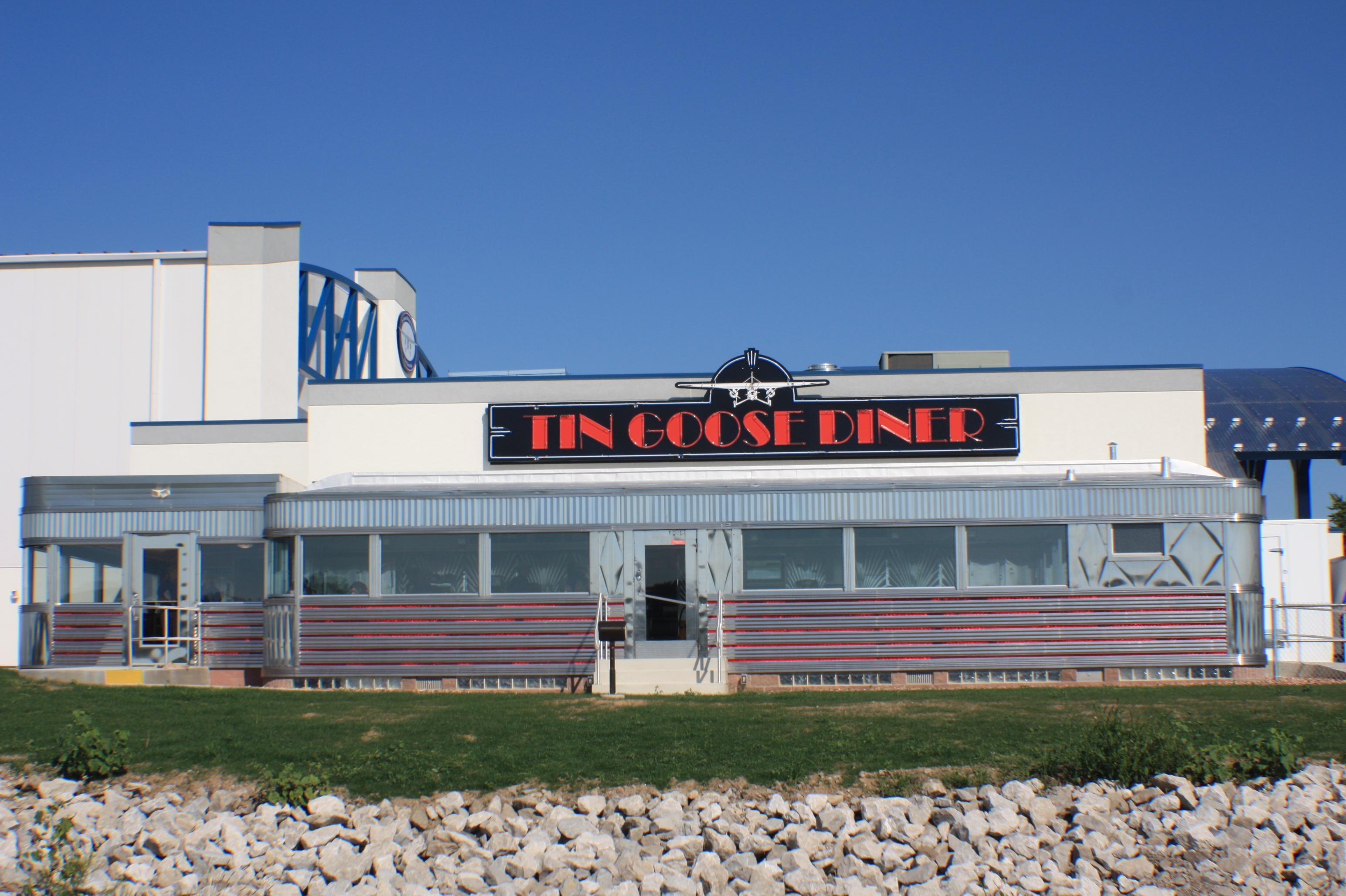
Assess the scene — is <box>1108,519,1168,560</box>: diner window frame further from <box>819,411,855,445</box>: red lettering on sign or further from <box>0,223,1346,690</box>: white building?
<box>819,411,855,445</box>: red lettering on sign

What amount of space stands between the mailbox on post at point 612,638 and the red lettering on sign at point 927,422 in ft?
21.2

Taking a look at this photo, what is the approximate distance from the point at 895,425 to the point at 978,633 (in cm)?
434

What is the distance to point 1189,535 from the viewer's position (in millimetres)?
19469

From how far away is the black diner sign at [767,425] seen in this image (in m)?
22.0

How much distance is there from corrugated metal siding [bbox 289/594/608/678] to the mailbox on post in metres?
0.26

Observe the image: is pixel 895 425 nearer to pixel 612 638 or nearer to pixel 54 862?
pixel 612 638

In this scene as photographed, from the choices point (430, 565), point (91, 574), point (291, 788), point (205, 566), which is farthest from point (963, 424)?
point (91, 574)

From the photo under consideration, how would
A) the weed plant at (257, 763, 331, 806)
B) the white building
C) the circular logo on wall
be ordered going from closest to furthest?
the weed plant at (257, 763, 331, 806), the white building, the circular logo on wall

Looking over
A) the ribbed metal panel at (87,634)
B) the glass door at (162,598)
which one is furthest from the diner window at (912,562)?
the ribbed metal panel at (87,634)

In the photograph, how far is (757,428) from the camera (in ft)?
72.4

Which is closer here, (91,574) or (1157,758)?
(1157,758)

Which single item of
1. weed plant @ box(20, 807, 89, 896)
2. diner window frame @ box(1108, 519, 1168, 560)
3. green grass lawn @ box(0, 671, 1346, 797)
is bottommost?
weed plant @ box(20, 807, 89, 896)

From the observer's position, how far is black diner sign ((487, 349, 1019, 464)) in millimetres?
21953

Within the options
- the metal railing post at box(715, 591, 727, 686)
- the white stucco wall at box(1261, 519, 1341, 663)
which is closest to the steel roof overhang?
the white stucco wall at box(1261, 519, 1341, 663)
